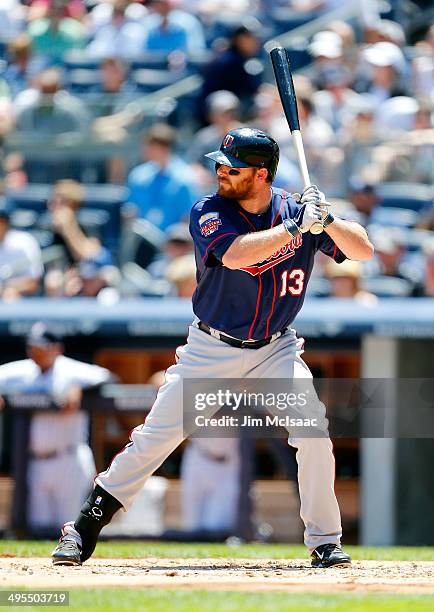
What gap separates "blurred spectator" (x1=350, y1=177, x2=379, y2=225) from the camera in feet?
33.4

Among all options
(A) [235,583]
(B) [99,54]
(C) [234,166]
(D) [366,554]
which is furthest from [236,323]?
(B) [99,54]

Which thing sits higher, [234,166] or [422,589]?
[234,166]

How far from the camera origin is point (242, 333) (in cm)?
532

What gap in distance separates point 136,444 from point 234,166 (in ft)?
3.88

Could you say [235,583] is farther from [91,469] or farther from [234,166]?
[91,469]

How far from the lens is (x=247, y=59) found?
38.5 feet

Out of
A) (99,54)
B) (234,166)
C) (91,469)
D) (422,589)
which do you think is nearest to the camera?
(422,589)

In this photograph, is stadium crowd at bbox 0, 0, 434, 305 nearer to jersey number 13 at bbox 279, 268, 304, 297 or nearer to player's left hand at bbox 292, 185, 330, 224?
jersey number 13 at bbox 279, 268, 304, 297

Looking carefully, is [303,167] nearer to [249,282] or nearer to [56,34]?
[249,282]

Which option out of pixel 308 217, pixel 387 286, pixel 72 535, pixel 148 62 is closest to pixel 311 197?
pixel 308 217

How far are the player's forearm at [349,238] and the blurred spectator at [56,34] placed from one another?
8086mm

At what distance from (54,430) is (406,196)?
3.45 metres

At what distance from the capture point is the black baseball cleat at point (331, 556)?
5.31 m

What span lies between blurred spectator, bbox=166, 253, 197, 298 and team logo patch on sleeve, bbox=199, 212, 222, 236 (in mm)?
4018
